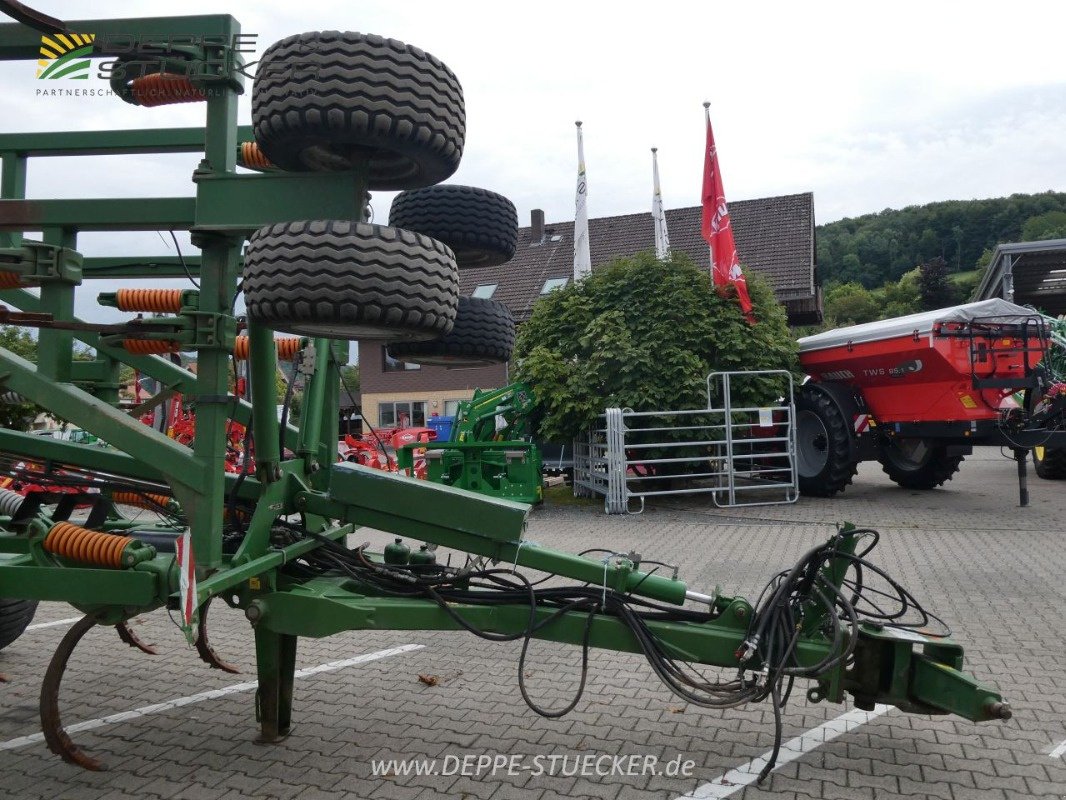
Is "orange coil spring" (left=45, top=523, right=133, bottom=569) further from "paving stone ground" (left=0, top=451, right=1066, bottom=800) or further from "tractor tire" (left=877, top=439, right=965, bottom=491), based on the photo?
"tractor tire" (left=877, top=439, right=965, bottom=491)

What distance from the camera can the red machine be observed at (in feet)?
36.9

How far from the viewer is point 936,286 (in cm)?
6731

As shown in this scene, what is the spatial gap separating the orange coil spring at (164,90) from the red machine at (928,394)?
32.5ft

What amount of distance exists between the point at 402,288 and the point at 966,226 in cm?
9187

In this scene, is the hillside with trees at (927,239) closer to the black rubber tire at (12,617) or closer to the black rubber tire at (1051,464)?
the black rubber tire at (1051,464)

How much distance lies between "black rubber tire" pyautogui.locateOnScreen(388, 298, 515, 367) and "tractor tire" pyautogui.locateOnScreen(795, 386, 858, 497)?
895 centimetres

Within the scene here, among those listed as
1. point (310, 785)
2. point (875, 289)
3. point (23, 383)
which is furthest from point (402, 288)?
point (875, 289)

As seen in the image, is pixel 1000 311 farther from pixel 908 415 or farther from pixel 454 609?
pixel 454 609

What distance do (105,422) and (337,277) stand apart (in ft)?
3.96

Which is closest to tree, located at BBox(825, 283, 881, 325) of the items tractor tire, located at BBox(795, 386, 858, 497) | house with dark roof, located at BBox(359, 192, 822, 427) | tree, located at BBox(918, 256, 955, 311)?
tree, located at BBox(918, 256, 955, 311)

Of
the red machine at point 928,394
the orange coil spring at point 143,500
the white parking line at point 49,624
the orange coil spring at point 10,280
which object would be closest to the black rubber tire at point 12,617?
the orange coil spring at point 143,500

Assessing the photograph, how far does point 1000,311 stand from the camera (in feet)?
37.4

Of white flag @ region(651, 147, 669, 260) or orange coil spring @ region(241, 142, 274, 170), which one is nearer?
orange coil spring @ region(241, 142, 274, 170)

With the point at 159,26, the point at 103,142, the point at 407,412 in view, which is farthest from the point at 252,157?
the point at 407,412
